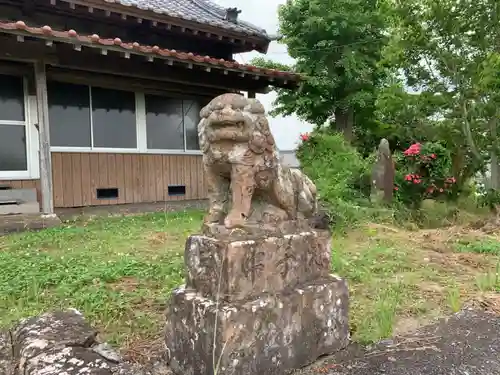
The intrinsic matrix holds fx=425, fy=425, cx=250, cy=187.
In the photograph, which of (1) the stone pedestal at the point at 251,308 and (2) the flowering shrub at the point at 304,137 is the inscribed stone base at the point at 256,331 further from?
(2) the flowering shrub at the point at 304,137

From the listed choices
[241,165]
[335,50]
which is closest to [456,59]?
[335,50]

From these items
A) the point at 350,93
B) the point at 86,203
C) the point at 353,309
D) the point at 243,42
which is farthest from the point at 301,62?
the point at 353,309

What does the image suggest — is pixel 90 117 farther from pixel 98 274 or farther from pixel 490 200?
pixel 490 200

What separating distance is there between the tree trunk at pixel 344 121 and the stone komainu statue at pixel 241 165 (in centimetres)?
1242

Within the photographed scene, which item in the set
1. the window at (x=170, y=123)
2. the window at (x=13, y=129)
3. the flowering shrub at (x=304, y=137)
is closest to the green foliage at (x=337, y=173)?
the flowering shrub at (x=304, y=137)

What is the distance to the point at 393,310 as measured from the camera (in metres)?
2.85

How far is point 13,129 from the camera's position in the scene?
266 inches

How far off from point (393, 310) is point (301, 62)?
12.1 m

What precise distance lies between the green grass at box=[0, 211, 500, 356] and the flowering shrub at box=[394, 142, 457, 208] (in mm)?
3252

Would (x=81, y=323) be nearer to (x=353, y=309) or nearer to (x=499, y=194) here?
(x=353, y=309)

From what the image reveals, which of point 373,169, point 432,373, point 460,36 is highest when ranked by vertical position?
point 460,36

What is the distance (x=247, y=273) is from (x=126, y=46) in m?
4.87

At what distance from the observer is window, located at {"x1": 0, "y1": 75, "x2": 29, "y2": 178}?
6.65m

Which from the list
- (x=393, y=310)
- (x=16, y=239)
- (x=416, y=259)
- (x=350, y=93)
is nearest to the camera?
(x=393, y=310)
